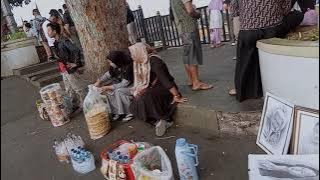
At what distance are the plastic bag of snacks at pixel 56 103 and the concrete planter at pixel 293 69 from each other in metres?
3.55

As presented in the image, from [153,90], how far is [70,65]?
2712 mm

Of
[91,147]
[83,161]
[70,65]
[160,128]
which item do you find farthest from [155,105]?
[70,65]

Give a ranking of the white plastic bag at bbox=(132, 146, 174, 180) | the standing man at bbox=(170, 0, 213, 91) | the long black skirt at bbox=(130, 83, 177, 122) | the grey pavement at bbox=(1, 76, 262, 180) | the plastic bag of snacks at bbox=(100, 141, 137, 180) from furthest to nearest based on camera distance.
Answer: the standing man at bbox=(170, 0, 213, 91) < the long black skirt at bbox=(130, 83, 177, 122) < the grey pavement at bbox=(1, 76, 262, 180) < the plastic bag of snacks at bbox=(100, 141, 137, 180) < the white plastic bag at bbox=(132, 146, 174, 180)

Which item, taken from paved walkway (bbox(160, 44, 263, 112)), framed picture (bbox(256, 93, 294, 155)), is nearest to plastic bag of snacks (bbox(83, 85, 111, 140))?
paved walkway (bbox(160, 44, 263, 112))

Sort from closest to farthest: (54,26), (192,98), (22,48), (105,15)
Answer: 1. (192,98)
2. (105,15)
3. (54,26)
4. (22,48)

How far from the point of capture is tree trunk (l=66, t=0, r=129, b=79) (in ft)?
21.4

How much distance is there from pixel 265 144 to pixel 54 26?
4.97 m

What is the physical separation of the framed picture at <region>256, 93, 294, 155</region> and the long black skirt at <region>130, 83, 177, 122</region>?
1528 millimetres

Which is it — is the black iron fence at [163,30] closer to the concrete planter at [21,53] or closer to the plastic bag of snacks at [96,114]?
the concrete planter at [21,53]

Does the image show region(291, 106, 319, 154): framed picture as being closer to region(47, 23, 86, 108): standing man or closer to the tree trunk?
region(47, 23, 86, 108): standing man

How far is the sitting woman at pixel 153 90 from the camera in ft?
15.1

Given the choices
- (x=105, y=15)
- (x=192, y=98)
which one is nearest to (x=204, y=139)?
(x=192, y=98)

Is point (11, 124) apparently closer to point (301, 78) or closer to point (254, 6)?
point (254, 6)

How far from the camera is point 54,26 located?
7059 millimetres
